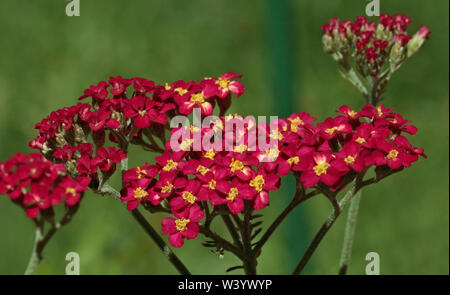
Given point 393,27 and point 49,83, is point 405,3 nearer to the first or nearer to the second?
point 49,83

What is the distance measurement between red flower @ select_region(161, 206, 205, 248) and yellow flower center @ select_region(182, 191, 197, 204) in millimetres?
22

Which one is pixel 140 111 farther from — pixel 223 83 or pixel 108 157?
pixel 223 83

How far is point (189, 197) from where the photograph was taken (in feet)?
6.74

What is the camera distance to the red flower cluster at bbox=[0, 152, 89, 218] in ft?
6.66

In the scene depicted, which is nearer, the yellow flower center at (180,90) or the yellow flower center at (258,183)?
the yellow flower center at (258,183)

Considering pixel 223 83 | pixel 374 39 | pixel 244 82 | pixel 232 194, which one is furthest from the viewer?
pixel 244 82

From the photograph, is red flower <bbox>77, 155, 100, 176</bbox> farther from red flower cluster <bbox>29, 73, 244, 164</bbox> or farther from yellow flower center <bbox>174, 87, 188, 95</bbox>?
yellow flower center <bbox>174, 87, 188, 95</bbox>

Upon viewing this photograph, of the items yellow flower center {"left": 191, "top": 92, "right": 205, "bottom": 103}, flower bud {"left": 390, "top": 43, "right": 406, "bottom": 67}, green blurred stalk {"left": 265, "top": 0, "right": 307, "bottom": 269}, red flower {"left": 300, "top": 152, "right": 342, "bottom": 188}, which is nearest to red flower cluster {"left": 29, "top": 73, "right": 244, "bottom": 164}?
yellow flower center {"left": 191, "top": 92, "right": 205, "bottom": 103}

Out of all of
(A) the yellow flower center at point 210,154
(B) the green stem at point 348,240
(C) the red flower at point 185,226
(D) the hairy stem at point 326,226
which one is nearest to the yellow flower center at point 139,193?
(C) the red flower at point 185,226

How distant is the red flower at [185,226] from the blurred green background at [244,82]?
57.9 inches

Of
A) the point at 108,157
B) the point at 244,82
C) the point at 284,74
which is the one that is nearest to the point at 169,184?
the point at 108,157

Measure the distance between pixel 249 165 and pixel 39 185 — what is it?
2.06 feet

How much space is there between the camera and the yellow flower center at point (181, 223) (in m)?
2.06

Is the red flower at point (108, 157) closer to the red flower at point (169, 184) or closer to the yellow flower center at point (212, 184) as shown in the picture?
the red flower at point (169, 184)
